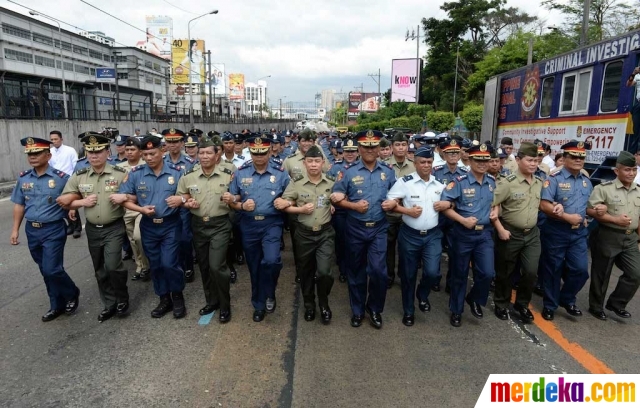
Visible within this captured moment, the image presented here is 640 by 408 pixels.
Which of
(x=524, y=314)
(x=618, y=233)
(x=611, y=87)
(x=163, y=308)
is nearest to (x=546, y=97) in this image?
(x=611, y=87)

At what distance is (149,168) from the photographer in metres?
4.73

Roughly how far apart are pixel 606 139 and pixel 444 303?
174 inches

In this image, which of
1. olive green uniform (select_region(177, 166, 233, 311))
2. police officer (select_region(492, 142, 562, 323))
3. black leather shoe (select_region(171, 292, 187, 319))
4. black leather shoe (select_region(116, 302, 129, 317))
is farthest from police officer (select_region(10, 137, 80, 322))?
police officer (select_region(492, 142, 562, 323))

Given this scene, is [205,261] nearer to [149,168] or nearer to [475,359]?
[149,168]

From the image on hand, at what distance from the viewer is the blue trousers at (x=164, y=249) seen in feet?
15.2

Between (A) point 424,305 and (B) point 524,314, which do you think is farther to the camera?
(A) point 424,305

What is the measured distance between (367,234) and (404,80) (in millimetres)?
45347

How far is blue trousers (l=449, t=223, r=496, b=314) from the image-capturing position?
4.45 meters

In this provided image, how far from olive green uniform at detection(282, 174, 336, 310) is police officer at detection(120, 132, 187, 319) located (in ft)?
3.95

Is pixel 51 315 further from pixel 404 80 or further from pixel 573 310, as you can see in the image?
A: pixel 404 80

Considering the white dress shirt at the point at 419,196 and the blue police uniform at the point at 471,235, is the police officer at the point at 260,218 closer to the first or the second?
the white dress shirt at the point at 419,196

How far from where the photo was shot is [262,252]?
15.4ft

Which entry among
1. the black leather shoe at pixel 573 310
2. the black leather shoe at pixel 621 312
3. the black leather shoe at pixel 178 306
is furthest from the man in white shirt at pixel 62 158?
the black leather shoe at pixel 621 312

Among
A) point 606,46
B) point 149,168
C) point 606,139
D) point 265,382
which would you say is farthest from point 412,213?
point 606,46
